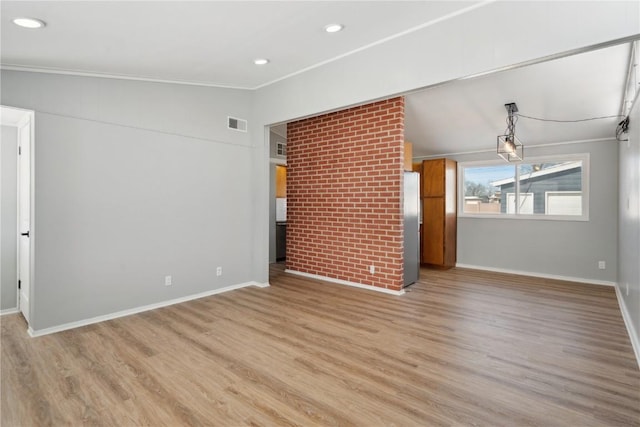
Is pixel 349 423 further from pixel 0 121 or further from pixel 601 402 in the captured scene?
pixel 0 121

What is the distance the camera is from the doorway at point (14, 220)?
3439mm

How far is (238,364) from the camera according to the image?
2.59 metres

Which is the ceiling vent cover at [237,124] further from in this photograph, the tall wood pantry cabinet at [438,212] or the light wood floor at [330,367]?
the tall wood pantry cabinet at [438,212]

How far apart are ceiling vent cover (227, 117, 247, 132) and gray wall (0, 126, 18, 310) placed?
2.33 meters

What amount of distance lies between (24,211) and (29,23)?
6.73 feet

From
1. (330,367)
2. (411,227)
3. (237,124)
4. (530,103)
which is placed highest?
(530,103)

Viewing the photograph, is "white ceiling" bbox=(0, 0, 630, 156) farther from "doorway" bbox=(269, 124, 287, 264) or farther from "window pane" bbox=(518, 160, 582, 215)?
"doorway" bbox=(269, 124, 287, 264)

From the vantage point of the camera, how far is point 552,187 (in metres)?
5.78

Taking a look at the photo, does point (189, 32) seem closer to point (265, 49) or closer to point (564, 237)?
point (265, 49)

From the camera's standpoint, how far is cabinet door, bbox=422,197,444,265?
6344mm

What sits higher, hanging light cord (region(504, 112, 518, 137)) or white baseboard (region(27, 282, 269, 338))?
hanging light cord (region(504, 112, 518, 137))

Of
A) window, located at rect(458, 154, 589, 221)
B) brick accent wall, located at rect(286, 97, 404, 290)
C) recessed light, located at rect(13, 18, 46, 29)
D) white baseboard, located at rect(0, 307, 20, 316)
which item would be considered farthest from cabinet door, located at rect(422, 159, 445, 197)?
white baseboard, located at rect(0, 307, 20, 316)

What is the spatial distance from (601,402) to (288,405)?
6.39 feet

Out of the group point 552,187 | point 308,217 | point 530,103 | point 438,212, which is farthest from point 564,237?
point 308,217
